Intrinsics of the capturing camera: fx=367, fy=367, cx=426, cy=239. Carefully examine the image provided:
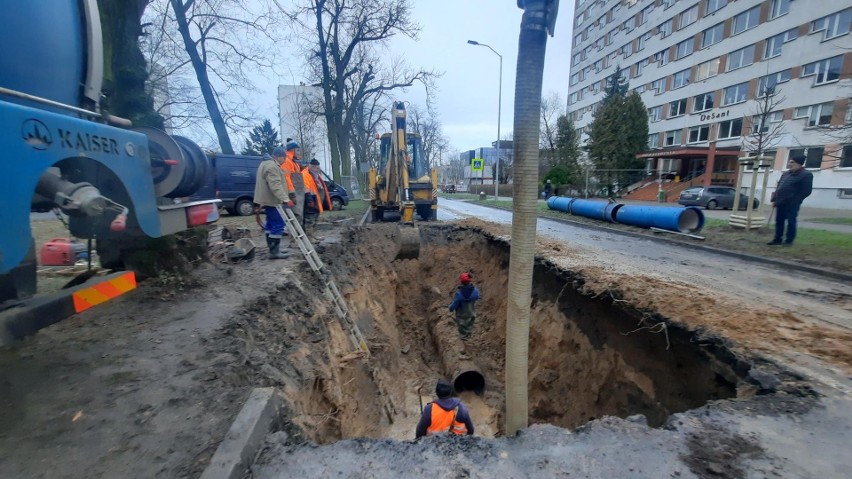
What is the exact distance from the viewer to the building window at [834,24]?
20.3 meters

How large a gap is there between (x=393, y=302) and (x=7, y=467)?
743 cm

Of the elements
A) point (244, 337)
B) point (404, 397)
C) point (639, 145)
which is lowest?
point (404, 397)

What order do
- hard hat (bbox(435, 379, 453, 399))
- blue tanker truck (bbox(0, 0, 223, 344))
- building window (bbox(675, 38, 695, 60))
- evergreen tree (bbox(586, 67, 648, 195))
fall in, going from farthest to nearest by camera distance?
evergreen tree (bbox(586, 67, 648, 195)), building window (bbox(675, 38, 695, 60)), hard hat (bbox(435, 379, 453, 399)), blue tanker truck (bbox(0, 0, 223, 344))

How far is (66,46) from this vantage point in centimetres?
264

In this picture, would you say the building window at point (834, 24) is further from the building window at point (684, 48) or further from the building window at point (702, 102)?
the building window at point (684, 48)

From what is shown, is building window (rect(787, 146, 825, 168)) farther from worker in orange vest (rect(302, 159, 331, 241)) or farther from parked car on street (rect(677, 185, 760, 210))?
worker in orange vest (rect(302, 159, 331, 241))

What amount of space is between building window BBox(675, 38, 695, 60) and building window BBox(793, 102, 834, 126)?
12296mm

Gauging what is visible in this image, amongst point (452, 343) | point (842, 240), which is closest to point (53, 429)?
point (452, 343)

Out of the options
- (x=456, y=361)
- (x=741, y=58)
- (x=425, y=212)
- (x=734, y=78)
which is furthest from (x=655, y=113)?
(x=456, y=361)

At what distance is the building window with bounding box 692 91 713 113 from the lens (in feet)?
97.1

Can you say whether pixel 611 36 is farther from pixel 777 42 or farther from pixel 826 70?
pixel 826 70

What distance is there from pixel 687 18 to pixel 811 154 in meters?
17.2

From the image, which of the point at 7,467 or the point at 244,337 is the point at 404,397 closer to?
the point at 244,337

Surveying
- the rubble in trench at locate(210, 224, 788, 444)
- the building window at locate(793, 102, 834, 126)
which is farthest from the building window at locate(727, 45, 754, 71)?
the rubble in trench at locate(210, 224, 788, 444)
